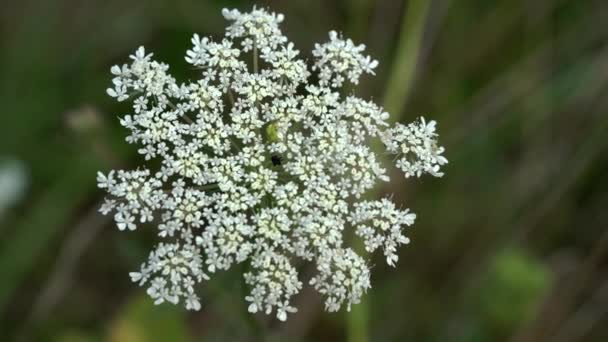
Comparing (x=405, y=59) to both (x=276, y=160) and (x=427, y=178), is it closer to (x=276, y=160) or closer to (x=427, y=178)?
(x=427, y=178)

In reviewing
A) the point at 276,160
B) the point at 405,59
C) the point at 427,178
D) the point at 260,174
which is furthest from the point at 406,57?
the point at 260,174

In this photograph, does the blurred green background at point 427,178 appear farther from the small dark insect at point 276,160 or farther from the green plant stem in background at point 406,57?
the small dark insect at point 276,160

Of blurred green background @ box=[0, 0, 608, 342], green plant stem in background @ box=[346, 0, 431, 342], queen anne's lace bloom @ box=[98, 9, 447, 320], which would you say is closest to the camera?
queen anne's lace bloom @ box=[98, 9, 447, 320]

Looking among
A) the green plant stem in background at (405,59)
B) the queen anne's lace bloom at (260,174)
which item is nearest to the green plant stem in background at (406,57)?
the green plant stem in background at (405,59)

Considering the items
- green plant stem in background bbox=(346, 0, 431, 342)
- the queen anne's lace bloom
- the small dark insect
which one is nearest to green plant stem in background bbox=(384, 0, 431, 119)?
green plant stem in background bbox=(346, 0, 431, 342)

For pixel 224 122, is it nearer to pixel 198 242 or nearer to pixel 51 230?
pixel 198 242

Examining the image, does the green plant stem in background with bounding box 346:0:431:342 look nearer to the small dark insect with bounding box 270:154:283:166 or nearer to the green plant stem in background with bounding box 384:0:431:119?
the green plant stem in background with bounding box 384:0:431:119

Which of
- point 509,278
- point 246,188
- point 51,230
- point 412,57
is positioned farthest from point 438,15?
point 51,230
